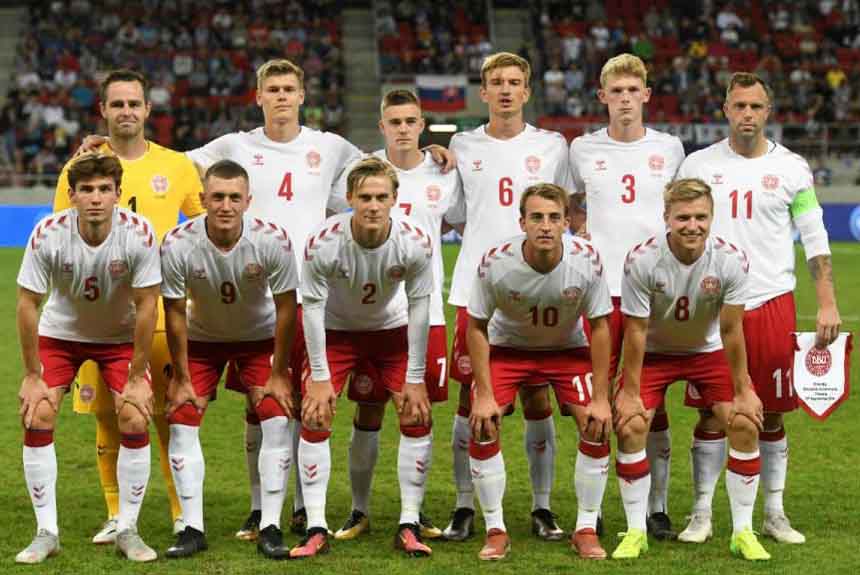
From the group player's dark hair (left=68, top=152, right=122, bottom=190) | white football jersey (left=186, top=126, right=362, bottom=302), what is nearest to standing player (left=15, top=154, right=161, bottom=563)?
player's dark hair (left=68, top=152, right=122, bottom=190)

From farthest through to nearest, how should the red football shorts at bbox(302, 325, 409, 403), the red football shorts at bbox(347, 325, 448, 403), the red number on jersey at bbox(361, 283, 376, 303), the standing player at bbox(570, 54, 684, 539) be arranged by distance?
the standing player at bbox(570, 54, 684, 539) → the red football shorts at bbox(347, 325, 448, 403) → the red football shorts at bbox(302, 325, 409, 403) → the red number on jersey at bbox(361, 283, 376, 303)

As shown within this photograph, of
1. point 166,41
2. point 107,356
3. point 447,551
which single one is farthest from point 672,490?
point 166,41

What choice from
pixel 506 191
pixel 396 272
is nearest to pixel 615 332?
pixel 506 191

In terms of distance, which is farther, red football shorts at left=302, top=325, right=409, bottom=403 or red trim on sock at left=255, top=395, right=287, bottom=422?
red football shorts at left=302, top=325, right=409, bottom=403

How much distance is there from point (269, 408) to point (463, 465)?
1.07 meters

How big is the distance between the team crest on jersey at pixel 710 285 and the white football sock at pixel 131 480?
2.46 metres

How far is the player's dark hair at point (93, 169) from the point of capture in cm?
548

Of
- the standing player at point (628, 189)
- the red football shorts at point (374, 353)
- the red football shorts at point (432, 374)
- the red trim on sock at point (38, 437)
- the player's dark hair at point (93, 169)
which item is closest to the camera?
the player's dark hair at point (93, 169)

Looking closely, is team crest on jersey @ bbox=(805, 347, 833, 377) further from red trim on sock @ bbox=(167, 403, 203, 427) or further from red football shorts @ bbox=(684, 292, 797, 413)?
red trim on sock @ bbox=(167, 403, 203, 427)

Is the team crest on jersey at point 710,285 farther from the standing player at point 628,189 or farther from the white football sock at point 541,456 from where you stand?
the white football sock at point 541,456

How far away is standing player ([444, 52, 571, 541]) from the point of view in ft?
20.2

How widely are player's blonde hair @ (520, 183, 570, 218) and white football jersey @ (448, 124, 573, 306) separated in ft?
2.01

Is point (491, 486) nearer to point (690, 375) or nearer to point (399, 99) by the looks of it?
point (690, 375)

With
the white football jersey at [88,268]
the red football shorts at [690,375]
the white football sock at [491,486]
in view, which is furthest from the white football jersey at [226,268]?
the red football shorts at [690,375]
